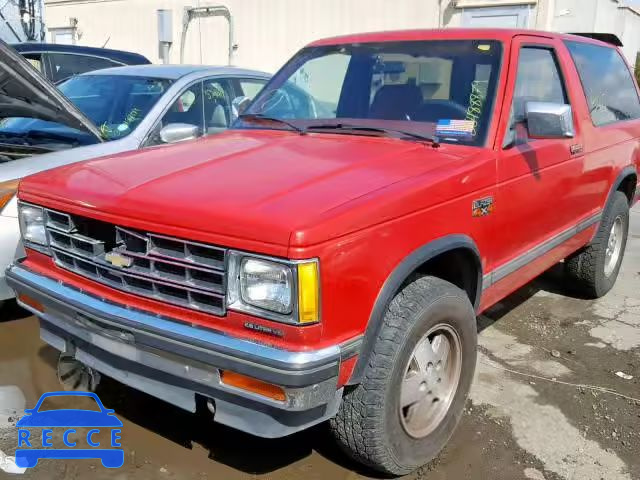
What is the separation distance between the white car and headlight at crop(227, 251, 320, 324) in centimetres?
177

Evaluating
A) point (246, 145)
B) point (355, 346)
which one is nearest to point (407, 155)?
point (246, 145)

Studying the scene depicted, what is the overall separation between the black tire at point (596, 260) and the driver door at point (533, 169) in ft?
2.28

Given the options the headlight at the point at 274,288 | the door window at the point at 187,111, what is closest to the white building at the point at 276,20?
the door window at the point at 187,111

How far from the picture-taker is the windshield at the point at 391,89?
10.6ft

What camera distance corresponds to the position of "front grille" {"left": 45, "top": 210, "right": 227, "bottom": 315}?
7.42 ft

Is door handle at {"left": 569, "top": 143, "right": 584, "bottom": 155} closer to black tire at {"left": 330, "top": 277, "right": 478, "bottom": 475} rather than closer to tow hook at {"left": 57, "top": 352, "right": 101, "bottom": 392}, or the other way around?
black tire at {"left": 330, "top": 277, "right": 478, "bottom": 475}

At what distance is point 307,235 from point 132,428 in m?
1.67

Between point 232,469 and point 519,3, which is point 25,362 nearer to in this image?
point 232,469

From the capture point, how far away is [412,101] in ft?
11.3

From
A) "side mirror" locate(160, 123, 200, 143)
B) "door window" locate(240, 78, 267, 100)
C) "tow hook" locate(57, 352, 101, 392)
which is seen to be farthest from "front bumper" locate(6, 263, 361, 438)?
"door window" locate(240, 78, 267, 100)

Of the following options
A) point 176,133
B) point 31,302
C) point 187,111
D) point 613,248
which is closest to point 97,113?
point 187,111

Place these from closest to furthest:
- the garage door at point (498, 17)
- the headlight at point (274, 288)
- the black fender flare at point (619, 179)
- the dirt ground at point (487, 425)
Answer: the headlight at point (274, 288), the dirt ground at point (487, 425), the black fender flare at point (619, 179), the garage door at point (498, 17)

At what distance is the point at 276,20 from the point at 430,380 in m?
11.8

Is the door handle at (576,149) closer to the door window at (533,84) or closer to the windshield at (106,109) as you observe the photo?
the door window at (533,84)
